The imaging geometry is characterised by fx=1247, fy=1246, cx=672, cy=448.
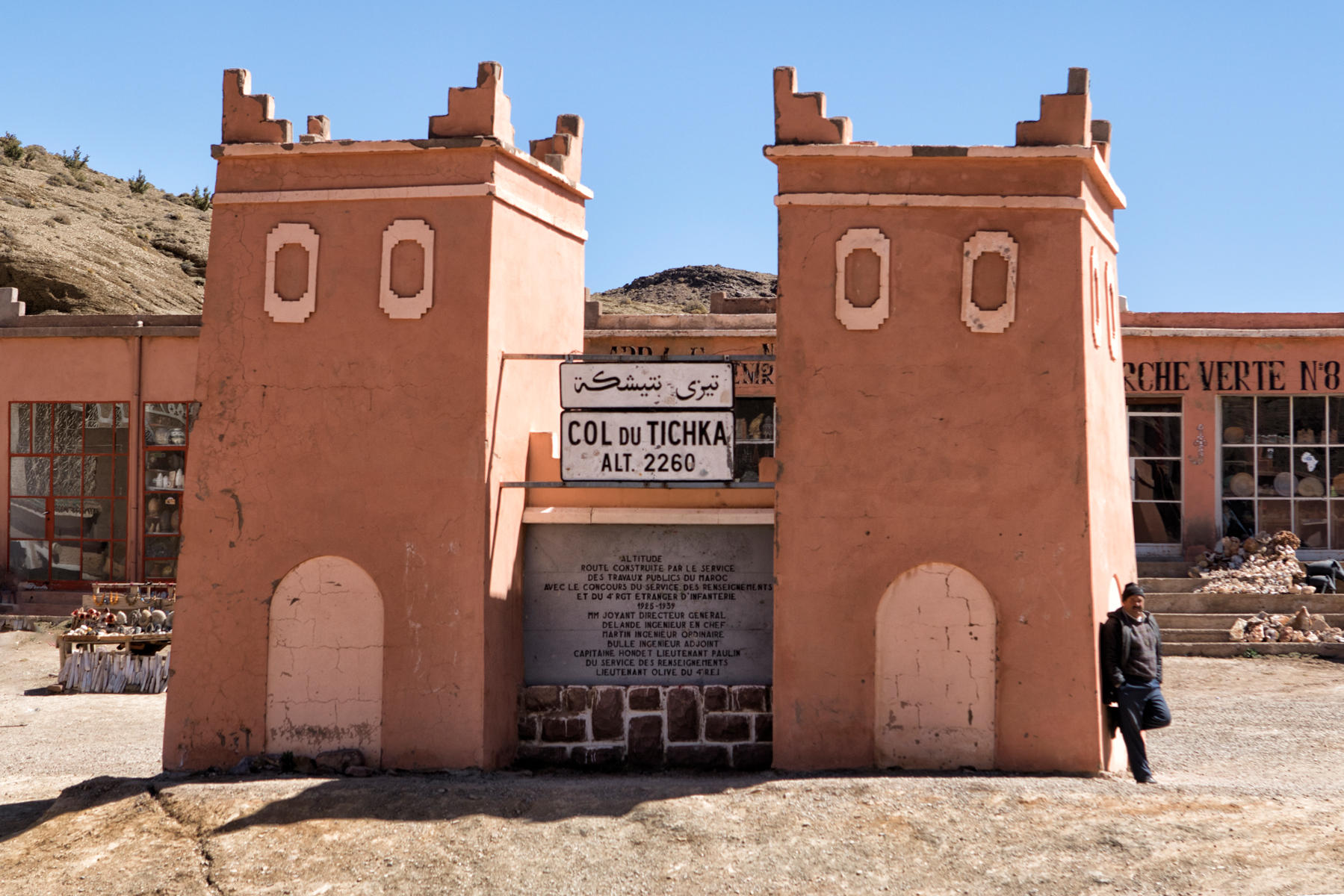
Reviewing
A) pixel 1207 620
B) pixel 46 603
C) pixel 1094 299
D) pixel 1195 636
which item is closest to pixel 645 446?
pixel 1094 299

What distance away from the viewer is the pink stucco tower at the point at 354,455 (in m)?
9.82

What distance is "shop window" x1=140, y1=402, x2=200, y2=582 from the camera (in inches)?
783

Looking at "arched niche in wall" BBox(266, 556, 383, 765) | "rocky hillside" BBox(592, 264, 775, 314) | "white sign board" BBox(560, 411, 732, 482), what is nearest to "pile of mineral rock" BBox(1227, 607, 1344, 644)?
"white sign board" BBox(560, 411, 732, 482)

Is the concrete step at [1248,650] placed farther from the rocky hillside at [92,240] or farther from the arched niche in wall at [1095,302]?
the rocky hillside at [92,240]

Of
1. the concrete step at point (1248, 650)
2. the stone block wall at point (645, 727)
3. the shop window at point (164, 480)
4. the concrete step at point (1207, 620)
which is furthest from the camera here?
the shop window at point (164, 480)

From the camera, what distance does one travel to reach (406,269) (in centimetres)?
1001

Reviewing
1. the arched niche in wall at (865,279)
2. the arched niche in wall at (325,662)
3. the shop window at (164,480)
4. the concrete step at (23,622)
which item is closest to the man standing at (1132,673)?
the arched niche in wall at (865,279)

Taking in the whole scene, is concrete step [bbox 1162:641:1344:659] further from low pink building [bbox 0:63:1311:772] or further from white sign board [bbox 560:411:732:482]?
white sign board [bbox 560:411:732:482]

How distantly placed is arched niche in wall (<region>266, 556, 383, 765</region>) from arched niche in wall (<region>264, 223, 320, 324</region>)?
2002 mm

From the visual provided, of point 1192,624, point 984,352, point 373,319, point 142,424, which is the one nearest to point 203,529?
point 373,319

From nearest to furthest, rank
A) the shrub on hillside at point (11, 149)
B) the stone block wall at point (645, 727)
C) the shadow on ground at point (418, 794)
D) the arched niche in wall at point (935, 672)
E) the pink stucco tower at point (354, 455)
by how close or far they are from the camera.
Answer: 1. the shadow on ground at point (418, 794)
2. the arched niche in wall at point (935, 672)
3. the pink stucco tower at point (354, 455)
4. the stone block wall at point (645, 727)
5. the shrub on hillside at point (11, 149)

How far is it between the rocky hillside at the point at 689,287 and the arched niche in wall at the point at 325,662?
1695 inches

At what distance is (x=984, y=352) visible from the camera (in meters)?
9.65

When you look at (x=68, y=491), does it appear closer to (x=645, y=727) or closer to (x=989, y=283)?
(x=645, y=727)
